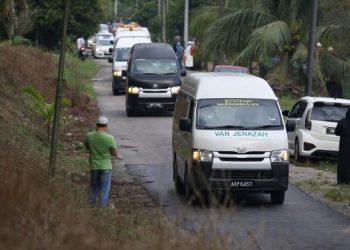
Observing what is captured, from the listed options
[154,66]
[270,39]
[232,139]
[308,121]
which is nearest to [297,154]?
[308,121]

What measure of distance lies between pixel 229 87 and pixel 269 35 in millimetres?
19639

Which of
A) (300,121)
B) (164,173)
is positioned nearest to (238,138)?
(164,173)

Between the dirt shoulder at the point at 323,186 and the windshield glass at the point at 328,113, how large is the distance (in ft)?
4.25

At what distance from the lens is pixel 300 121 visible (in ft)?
78.7

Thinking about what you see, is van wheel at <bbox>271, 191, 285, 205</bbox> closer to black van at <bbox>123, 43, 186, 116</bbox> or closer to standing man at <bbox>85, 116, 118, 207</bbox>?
standing man at <bbox>85, 116, 118, 207</bbox>

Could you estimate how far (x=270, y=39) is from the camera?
122 feet

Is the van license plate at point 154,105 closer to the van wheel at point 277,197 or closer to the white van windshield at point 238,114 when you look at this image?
the white van windshield at point 238,114

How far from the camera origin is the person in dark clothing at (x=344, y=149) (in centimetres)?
1934

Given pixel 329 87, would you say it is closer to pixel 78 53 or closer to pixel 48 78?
pixel 48 78

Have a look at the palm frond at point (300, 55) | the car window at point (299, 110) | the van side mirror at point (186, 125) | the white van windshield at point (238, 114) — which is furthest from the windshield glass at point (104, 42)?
the van side mirror at point (186, 125)

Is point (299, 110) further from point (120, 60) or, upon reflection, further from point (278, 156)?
point (120, 60)

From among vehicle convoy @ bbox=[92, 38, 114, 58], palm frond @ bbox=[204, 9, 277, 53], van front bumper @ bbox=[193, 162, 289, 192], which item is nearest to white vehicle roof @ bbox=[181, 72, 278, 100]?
van front bumper @ bbox=[193, 162, 289, 192]

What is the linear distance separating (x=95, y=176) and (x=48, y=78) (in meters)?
19.3

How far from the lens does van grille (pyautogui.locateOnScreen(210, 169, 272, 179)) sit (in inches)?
653
